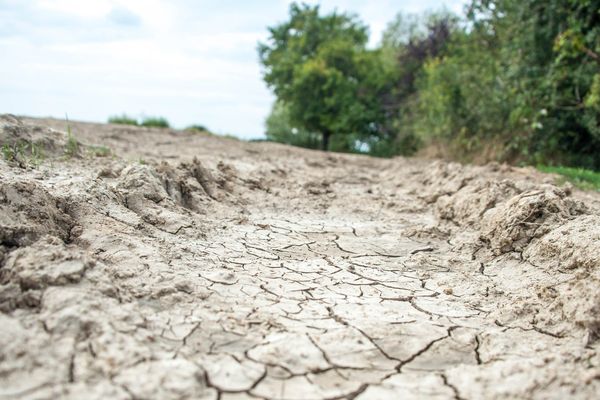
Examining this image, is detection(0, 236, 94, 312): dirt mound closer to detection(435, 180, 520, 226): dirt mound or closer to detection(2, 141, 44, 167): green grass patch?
detection(2, 141, 44, 167): green grass patch

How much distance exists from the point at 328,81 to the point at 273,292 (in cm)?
1521

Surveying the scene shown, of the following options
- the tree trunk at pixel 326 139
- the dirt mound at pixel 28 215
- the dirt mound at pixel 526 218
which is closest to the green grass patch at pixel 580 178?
the dirt mound at pixel 526 218

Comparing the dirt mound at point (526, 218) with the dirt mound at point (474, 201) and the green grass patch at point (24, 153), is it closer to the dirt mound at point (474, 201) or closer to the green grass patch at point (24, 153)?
the dirt mound at point (474, 201)

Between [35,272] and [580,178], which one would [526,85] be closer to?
[580,178]

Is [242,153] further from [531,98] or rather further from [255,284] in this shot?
[255,284]

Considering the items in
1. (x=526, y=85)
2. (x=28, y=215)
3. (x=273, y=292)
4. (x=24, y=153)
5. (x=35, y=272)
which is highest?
(x=526, y=85)

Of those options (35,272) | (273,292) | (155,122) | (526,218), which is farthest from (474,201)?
(155,122)

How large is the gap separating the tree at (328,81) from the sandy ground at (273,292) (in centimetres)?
1278

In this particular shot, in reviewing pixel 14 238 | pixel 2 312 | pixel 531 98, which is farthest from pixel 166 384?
pixel 531 98

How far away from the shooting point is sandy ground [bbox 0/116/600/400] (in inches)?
79.5

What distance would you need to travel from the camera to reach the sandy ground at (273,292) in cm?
202

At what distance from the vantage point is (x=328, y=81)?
1748cm

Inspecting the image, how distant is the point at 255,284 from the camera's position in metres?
3.06

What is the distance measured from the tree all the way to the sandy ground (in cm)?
1278
